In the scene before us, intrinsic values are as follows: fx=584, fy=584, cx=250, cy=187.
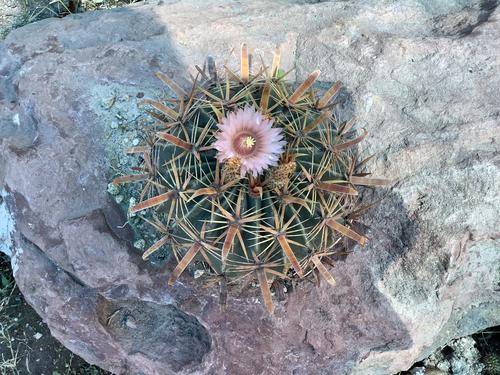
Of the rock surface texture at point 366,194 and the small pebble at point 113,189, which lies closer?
the rock surface texture at point 366,194

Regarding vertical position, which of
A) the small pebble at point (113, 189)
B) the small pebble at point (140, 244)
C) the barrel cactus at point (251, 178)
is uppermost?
the barrel cactus at point (251, 178)

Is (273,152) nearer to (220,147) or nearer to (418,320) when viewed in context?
(220,147)

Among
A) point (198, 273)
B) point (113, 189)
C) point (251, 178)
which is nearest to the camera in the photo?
point (251, 178)

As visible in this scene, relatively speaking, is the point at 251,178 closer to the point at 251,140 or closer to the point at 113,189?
the point at 251,140

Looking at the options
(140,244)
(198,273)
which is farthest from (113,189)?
(198,273)

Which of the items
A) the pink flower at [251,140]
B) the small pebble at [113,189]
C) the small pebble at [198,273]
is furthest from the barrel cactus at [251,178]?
the small pebble at [113,189]

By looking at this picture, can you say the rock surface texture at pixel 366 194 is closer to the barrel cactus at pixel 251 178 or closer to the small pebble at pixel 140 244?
the small pebble at pixel 140 244
